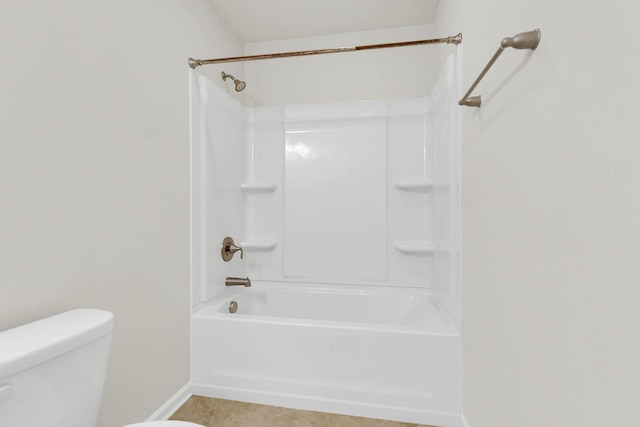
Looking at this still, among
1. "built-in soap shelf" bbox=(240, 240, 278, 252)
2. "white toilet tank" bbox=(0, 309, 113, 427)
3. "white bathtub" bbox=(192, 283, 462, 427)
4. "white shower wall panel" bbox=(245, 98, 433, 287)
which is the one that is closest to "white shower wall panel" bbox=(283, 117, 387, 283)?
"white shower wall panel" bbox=(245, 98, 433, 287)

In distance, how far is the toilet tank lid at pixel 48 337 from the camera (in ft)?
2.35

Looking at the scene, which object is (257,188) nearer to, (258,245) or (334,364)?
(258,245)

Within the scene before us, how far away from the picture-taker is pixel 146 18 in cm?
143

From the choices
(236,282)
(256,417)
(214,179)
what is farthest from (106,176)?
(256,417)

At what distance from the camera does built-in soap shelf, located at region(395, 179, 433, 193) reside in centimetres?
214

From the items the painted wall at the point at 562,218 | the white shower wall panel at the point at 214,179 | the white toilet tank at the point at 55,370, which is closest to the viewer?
the painted wall at the point at 562,218

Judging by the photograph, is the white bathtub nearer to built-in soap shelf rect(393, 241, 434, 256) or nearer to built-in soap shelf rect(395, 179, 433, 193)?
built-in soap shelf rect(393, 241, 434, 256)

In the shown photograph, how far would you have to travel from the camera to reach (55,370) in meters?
0.81

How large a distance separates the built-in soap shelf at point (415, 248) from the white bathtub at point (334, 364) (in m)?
0.39

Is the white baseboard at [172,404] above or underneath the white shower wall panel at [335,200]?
underneath

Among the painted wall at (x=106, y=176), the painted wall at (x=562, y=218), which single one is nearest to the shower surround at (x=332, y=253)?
the painted wall at (x=106, y=176)

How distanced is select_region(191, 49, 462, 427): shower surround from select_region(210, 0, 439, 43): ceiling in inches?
19.5

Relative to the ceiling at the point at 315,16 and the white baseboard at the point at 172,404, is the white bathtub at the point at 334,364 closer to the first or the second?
the white baseboard at the point at 172,404

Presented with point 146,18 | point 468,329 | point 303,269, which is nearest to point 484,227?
point 468,329
